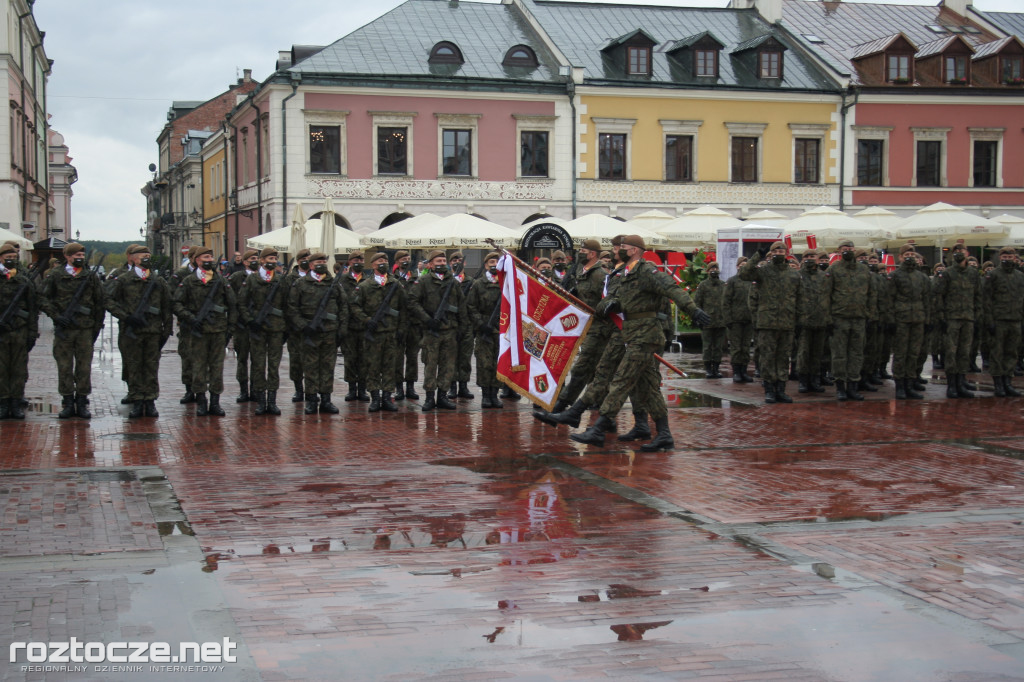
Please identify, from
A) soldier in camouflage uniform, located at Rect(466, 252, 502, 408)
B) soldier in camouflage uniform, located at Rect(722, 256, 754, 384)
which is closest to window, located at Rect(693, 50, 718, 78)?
soldier in camouflage uniform, located at Rect(722, 256, 754, 384)

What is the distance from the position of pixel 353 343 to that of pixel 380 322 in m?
Result: 0.60

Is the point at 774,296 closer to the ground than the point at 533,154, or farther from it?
closer to the ground

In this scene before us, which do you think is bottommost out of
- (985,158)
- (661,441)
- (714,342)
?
(661,441)

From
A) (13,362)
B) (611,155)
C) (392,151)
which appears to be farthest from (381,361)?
(611,155)

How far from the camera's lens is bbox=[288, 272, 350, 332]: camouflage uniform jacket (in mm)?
13578

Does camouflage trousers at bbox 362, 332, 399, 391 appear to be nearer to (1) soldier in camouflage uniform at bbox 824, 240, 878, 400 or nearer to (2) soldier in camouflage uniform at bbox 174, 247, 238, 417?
(2) soldier in camouflage uniform at bbox 174, 247, 238, 417

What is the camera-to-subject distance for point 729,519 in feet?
24.7

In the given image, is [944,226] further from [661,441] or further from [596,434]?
[596,434]

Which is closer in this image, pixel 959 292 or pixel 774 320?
pixel 774 320

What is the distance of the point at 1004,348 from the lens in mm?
15172

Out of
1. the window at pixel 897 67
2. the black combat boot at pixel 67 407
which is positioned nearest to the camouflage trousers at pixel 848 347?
the black combat boot at pixel 67 407

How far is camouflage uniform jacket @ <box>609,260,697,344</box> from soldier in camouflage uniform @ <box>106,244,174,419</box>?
5.48m

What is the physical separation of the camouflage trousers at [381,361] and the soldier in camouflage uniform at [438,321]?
0.39 m

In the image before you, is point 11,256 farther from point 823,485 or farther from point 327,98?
point 327,98
